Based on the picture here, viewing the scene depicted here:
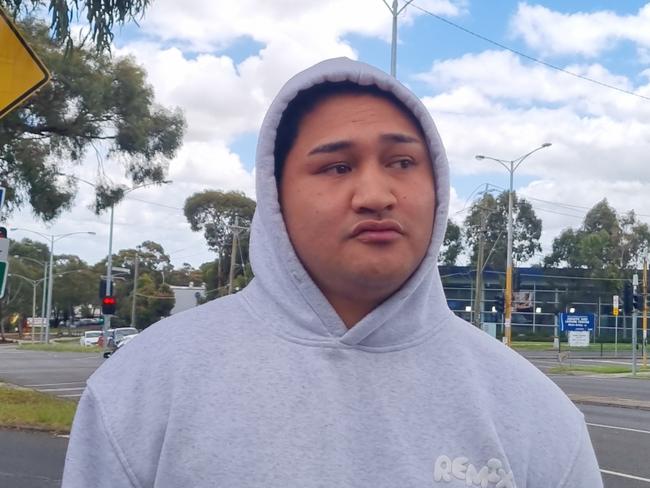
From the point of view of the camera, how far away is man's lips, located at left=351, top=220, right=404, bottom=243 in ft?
5.26

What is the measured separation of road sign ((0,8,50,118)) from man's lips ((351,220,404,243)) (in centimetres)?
441

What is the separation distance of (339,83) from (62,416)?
12.8 meters

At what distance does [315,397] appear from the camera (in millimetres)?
1571

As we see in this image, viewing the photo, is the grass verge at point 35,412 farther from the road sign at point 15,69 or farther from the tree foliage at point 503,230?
the tree foliage at point 503,230

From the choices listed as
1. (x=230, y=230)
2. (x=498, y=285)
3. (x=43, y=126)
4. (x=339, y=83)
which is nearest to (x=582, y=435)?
(x=339, y=83)

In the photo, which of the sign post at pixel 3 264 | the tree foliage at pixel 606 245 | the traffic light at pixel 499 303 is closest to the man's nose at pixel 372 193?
the sign post at pixel 3 264

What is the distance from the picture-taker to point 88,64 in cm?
2031

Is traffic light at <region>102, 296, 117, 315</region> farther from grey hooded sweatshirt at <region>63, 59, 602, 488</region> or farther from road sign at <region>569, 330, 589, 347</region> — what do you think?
grey hooded sweatshirt at <region>63, 59, 602, 488</region>

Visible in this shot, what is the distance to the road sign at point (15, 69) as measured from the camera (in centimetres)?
552

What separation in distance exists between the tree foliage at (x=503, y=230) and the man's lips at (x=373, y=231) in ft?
187

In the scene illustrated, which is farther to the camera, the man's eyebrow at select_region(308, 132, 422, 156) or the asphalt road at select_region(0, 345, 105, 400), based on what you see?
the asphalt road at select_region(0, 345, 105, 400)

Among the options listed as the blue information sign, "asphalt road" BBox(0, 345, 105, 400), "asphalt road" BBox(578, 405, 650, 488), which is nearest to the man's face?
"asphalt road" BBox(578, 405, 650, 488)

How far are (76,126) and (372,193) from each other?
19509 mm

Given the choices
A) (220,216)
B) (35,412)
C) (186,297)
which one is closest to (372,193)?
(35,412)
